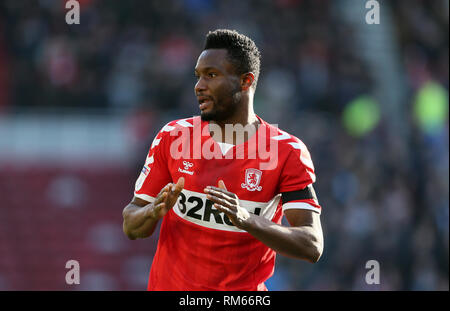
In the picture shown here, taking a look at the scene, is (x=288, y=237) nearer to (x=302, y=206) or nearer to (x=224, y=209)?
(x=302, y=206)

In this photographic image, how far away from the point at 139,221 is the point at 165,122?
7865 mm

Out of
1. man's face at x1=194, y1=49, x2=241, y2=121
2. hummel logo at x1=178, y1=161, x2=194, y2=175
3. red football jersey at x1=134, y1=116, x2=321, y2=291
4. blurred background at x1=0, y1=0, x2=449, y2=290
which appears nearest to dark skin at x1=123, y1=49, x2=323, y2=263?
man's face at x1=194, y1=49, x2=241, y2=121

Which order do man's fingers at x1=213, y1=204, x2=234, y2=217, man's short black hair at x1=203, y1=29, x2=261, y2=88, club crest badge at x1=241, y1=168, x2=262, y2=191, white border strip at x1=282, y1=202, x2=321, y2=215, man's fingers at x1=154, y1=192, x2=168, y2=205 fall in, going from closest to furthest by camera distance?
man's fingers at x1=213, y1=204, x2=234, y2=217
man's fingers at x1=154, y1=192, x2=168, y2=205
white border strip at x1=282, y1=202, x2=321, y2=215
club crest badge at x1=241, y1=168, x2=262, y2=191
man's short black hair at x1=203, y1=29, x2=261, y2=88

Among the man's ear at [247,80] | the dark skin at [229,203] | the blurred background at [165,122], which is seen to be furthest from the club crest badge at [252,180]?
the blurred background at [165,122]

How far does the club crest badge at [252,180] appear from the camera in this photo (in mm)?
3982

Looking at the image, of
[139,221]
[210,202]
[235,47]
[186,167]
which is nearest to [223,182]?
[210,202]

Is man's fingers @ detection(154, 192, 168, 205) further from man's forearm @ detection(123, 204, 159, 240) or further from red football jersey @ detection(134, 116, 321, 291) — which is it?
red football jersey @ detection(134, 116, 321, 291)

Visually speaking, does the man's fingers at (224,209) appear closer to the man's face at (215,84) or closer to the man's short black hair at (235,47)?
the man's face at (215,84)

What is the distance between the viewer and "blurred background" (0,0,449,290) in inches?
396

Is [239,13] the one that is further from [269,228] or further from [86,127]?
[269,228]

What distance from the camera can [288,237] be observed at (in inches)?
145

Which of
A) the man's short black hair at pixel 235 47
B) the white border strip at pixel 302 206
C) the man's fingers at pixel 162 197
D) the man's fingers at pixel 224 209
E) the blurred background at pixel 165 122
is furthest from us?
the blurred background at pixel 165 122

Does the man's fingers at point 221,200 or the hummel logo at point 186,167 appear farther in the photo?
the hummel logo at point 186,167

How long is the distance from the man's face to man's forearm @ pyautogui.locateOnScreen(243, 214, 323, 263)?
2.66 ft
